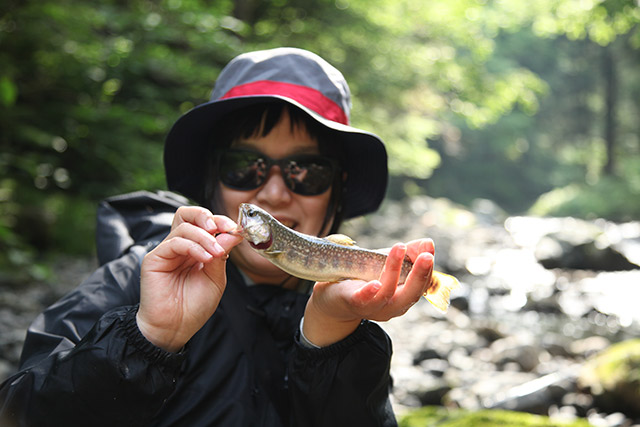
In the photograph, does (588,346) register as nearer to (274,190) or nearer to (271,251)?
(274,190)

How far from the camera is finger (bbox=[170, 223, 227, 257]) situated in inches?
66.3

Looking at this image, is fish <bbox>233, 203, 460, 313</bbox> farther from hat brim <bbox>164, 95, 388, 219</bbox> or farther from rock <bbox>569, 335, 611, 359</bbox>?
rock <bbox>569, 335, 611, 359</bbox>

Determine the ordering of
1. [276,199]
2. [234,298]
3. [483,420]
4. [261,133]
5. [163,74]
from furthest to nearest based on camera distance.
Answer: [163,74] < [483,420] < [261,133] < [276,199] < [234,298]

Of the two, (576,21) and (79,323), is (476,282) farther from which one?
(79,323)

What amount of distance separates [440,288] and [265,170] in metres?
1.00

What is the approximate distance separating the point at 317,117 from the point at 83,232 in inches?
417

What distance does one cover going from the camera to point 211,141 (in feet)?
9.29

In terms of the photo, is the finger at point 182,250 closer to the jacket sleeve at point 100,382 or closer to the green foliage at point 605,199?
the jacket sleeve at point 100,382

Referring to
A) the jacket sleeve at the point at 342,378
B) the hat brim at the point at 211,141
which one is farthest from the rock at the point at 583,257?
the jacket sleeve at the point at 342,378

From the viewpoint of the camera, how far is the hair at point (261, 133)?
2.60 meters

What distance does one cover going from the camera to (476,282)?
1466cm

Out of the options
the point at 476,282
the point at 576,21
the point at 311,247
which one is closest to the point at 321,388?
the point at 311,247

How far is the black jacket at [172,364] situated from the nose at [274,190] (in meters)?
0.34

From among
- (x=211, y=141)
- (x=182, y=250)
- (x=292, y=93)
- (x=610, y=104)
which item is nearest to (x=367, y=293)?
(x=182, y=250)
